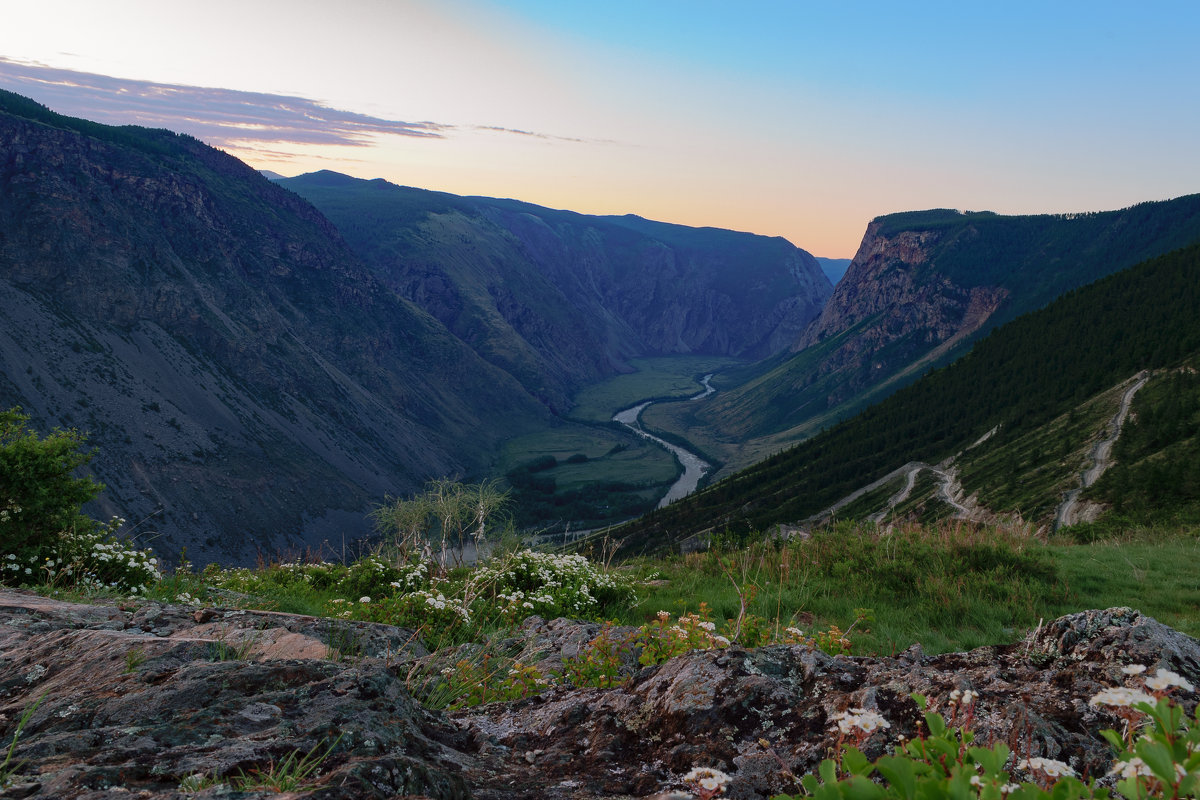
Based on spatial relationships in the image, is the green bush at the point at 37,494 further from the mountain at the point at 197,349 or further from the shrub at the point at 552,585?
the mountain at the point at 197,349

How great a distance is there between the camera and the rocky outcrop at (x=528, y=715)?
3236 millimetres

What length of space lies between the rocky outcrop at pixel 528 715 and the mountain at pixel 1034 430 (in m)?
31.0

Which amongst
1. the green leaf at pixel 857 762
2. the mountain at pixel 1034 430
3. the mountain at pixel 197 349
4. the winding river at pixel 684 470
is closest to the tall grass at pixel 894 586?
the green leaf at pixel 857 762

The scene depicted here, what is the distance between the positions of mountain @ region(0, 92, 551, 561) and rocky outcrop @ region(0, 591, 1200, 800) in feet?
263

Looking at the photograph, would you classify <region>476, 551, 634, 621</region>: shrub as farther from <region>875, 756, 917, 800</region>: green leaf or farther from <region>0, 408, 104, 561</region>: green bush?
<region>875, 756, 917, 800</region>: green leaf

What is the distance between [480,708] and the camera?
16.5 ft

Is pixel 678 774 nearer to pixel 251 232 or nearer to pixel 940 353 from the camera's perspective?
pixel 251 232

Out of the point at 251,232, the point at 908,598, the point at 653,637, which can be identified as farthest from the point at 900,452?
the point at 251,232

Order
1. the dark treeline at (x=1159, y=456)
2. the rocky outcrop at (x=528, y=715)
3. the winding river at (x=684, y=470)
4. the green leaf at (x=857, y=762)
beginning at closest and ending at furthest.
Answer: the green leaf at (x=857, y=762)
the rocky outcrop at (x=528, y=715)
the dark treeline at (x=1159, y=456)
the winding river at (x=684, y=470)

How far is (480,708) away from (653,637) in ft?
6.94

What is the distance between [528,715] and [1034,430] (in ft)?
238

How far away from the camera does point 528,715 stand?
479 centimetres

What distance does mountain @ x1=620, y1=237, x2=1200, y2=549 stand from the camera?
44.3 meters

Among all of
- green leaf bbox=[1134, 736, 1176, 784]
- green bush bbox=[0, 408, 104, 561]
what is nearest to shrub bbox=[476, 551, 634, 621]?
green bush bbox=[0, 408, 104, 561]
